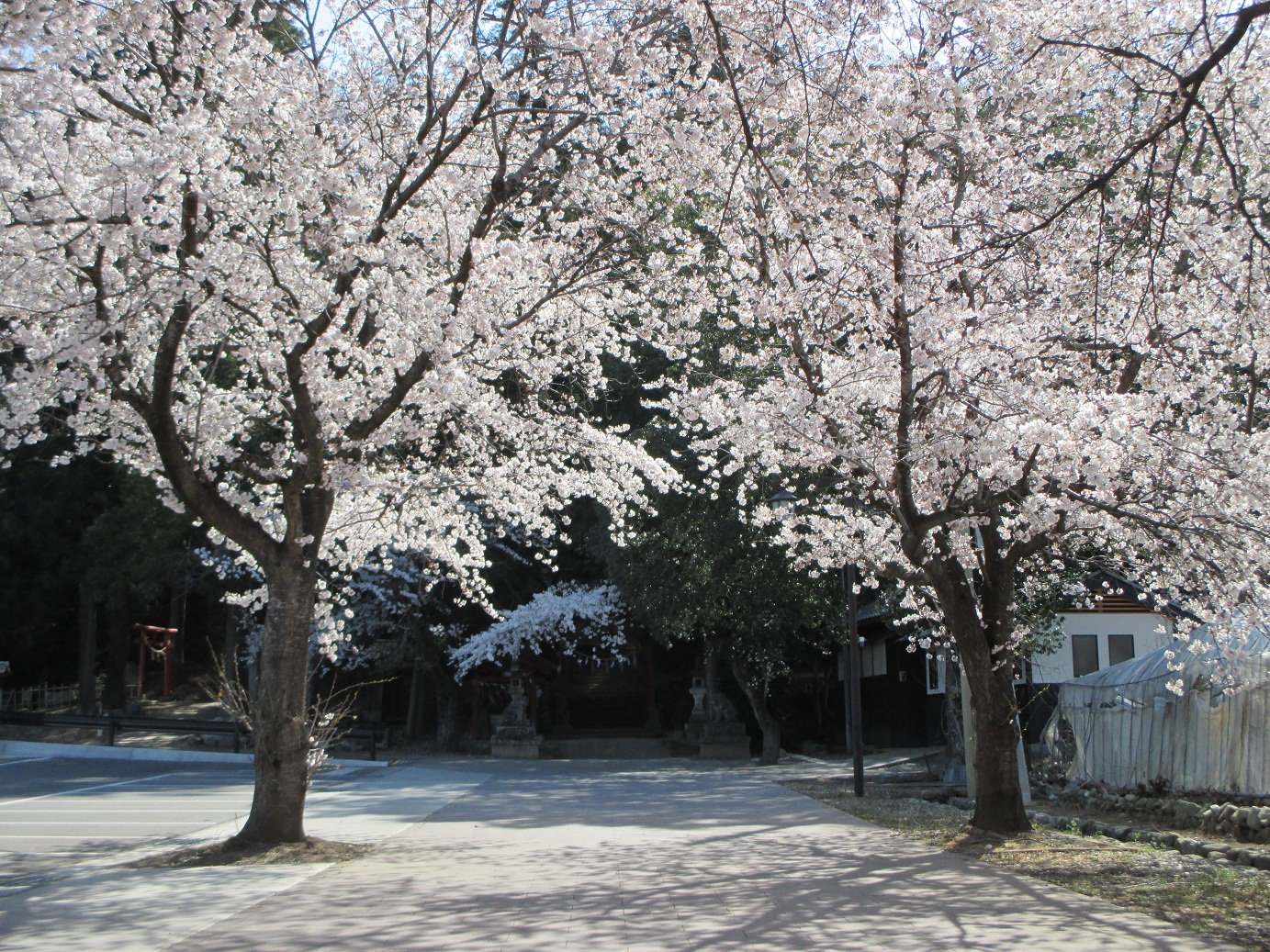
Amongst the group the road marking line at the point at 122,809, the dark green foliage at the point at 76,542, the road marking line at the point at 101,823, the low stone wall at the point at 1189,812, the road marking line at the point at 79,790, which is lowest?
the road marking line at the point at 79,790

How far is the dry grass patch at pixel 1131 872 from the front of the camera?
6.67m

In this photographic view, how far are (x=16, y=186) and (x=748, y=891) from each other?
7.86 meters

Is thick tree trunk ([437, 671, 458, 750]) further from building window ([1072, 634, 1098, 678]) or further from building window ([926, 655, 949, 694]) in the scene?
building window ([1072, 634, 1098, 678])

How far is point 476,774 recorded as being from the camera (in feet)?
63.4

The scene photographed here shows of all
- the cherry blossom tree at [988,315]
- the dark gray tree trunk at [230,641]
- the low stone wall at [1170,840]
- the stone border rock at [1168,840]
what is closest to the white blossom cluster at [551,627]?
the dark gray tree trunk at [230,641]

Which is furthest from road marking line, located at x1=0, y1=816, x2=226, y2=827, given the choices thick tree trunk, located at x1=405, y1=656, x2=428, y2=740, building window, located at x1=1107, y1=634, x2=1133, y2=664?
building window, located at x1=1107, y1=634, x2=1133, y2=664

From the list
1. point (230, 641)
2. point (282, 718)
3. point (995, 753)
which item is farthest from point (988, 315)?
point (230, 641)

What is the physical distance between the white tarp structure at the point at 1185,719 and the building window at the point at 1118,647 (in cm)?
562

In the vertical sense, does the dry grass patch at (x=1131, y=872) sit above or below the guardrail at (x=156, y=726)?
above

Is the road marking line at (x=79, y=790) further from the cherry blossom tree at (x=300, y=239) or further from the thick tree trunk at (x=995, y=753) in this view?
the thick tree trunk at (x=995, y=753)

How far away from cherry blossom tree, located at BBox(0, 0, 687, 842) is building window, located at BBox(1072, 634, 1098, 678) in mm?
14933

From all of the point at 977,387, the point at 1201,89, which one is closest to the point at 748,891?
the point at 977,387

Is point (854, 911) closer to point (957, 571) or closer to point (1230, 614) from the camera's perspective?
point (957, 571)

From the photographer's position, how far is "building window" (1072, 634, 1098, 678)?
21922mm
